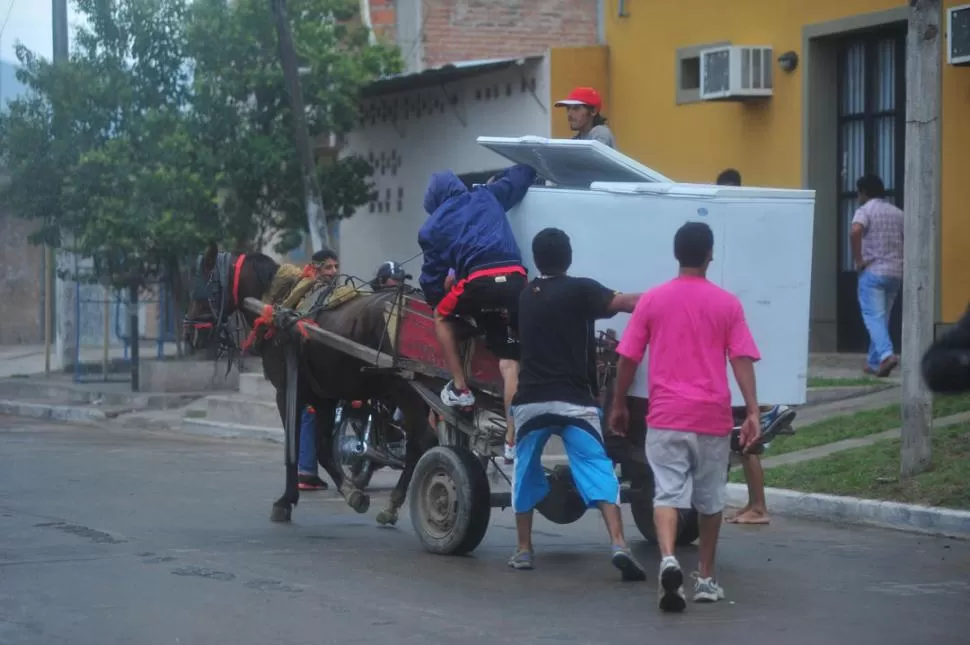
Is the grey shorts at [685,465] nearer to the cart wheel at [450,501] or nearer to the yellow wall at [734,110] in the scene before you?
the cart wheel at [450,501]

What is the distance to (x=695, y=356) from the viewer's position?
7.52 m

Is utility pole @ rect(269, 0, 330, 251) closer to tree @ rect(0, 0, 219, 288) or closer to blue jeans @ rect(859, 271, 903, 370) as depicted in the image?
tree @ rect(0, 0, 219, 288)

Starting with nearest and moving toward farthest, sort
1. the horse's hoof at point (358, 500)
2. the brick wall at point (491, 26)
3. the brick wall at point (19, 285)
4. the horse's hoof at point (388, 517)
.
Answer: the horse's hoof at point (358, 500) → the horse's hoof at point (388, 517) → the brick wall at point (491, 26) → the brick wall at point (19, 285)

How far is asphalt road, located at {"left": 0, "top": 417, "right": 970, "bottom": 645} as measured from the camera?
277 inches

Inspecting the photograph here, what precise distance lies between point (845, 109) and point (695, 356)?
10.1 m

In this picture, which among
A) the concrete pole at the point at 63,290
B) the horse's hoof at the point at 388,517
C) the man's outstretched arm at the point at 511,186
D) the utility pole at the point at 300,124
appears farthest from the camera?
the concrete pole at the point at 63,290

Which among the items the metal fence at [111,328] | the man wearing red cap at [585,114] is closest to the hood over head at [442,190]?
the man wearing red cap at [585,114]

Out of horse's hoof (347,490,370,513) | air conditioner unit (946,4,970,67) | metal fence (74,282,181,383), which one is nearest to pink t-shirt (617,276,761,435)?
horse's hoof (347,490,370,513)

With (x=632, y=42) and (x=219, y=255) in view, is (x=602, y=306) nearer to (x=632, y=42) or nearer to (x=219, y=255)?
(x=219, y=255)

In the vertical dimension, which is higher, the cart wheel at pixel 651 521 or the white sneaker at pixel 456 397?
the white sneaker at pixel 456 397

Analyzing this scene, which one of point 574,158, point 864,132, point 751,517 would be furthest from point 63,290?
point 574,158

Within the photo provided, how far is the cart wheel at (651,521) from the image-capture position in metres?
9.45

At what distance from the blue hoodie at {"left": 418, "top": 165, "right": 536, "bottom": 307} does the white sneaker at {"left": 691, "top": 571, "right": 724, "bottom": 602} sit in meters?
2.14

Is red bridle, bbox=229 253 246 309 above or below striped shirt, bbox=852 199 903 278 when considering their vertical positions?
below
